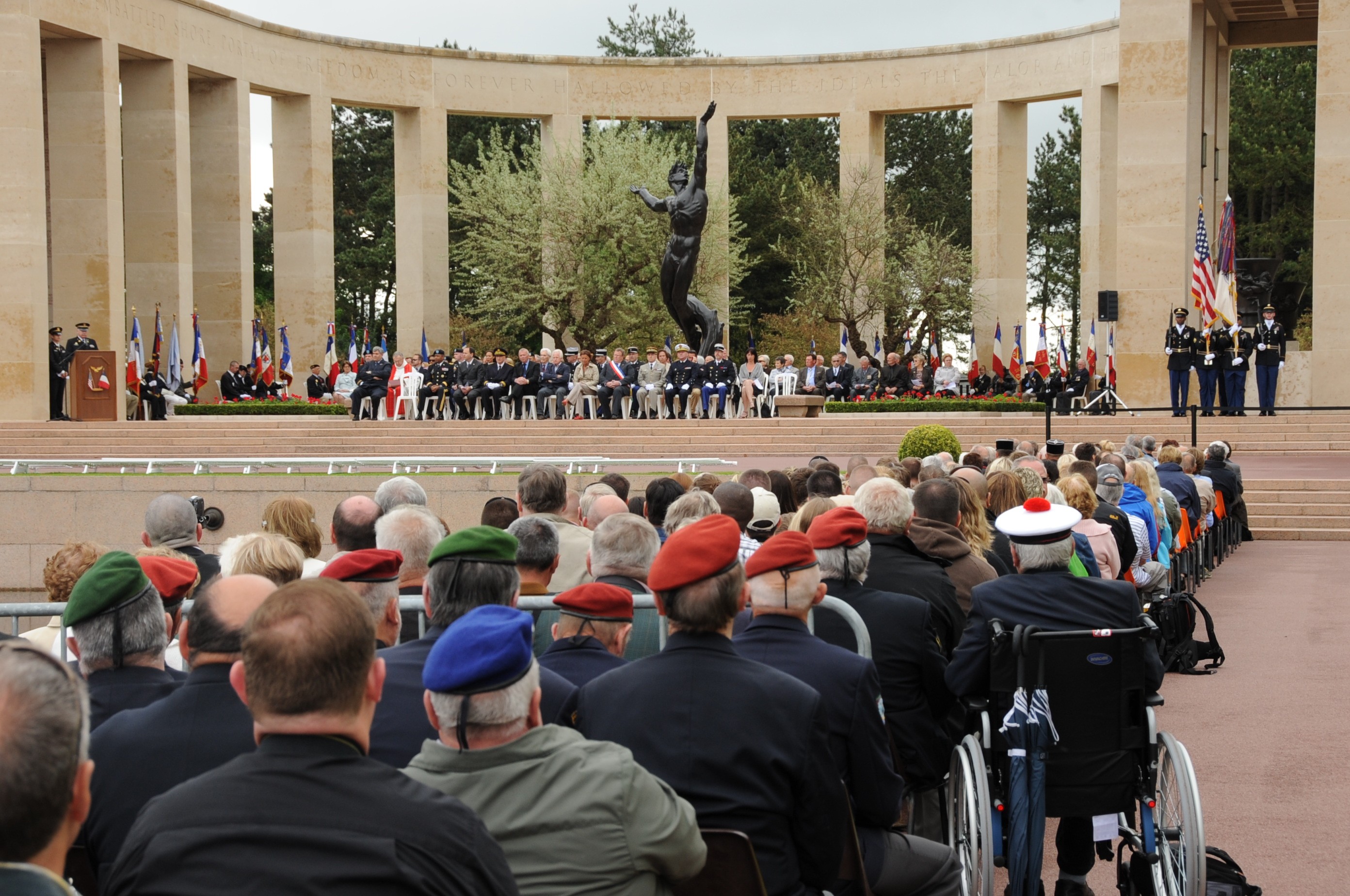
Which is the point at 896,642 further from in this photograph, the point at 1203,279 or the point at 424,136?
the point at 424,136

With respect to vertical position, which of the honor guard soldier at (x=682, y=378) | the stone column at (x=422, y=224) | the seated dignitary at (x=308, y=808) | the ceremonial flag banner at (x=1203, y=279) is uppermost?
the stone column at (x=422, y=224)

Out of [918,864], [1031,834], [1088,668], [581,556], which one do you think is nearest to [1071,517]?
[1088,668]

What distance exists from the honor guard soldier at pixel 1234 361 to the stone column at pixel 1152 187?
305 cm

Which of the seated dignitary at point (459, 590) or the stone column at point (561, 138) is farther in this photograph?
the stone column at point (561, 138)

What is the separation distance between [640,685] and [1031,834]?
1.74 m

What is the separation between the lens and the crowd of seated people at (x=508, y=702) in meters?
2.21

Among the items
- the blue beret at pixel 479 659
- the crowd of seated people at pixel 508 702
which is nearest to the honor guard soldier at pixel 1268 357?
the crowd of seated people at pixel 508 702

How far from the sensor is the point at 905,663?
15.4 feet

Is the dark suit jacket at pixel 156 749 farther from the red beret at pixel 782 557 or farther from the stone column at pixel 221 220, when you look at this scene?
the stone column at pixel 221 220

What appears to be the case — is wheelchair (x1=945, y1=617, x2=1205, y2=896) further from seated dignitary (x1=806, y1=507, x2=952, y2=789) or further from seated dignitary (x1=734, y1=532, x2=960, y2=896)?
seated dignitary (x1=734, y1=532, x2=960, y2=896)

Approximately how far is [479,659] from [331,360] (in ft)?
104

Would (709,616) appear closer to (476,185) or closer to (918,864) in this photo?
(918,864)

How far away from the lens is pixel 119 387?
29.2 m

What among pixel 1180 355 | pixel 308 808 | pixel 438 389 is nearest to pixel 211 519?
pixel 308 808
